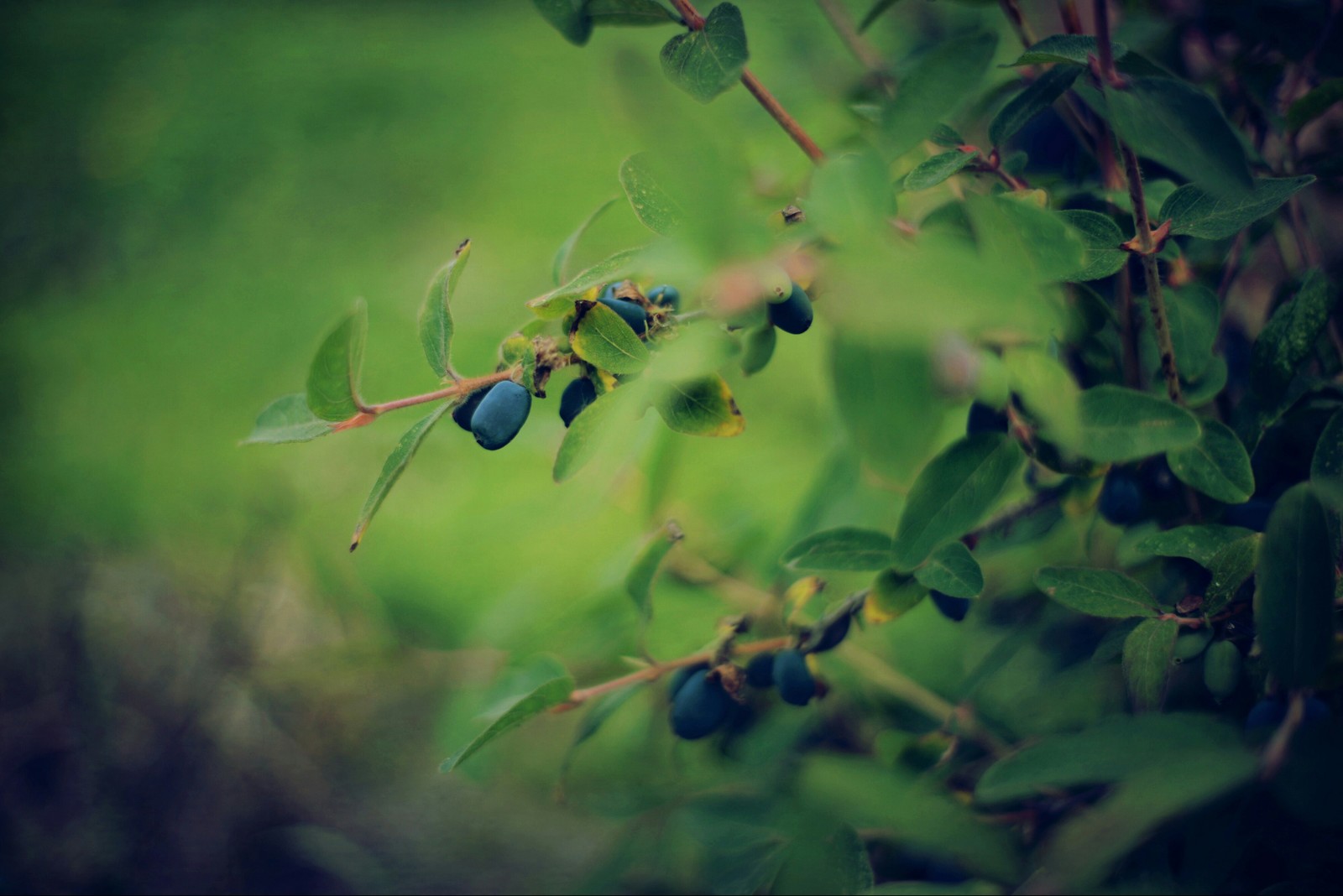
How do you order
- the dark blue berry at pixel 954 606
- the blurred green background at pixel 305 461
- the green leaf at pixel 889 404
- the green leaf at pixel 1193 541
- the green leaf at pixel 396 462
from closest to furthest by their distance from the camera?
the green leaf at pixel 889 404
the green leaf at pixel 396 462
the green leaf at pixel 1193 541
the dark blue berry at pixel 954 606
the blurred green background at pixel 305 461

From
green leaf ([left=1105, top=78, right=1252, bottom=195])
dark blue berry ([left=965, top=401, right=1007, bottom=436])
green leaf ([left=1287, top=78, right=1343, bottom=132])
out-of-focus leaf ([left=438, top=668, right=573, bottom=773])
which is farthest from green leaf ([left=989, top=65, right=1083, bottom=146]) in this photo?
out-of-focus leaf ([left=438, top=668, right=573, bottom=773])

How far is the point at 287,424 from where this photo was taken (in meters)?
0.59

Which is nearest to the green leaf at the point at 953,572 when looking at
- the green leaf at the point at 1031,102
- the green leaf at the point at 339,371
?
the green leaf at the point at 1031,102

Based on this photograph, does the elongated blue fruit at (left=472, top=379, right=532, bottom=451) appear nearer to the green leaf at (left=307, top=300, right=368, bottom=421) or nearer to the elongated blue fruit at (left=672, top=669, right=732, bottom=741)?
the green leaf at (left=307, top=300, right=368, bottom=421)

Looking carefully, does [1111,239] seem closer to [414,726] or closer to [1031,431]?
[1031,431]

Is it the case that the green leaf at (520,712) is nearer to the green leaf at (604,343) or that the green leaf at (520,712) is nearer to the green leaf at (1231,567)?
the green leaf at (604,343)

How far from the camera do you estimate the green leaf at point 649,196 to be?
553 mm

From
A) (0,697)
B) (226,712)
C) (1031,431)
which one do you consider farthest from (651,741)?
(0,697)

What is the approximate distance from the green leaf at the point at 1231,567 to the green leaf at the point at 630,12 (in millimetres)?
558

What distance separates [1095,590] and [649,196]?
437mm

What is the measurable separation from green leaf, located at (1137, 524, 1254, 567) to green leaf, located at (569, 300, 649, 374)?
396 mm

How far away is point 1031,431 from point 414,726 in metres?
1.57

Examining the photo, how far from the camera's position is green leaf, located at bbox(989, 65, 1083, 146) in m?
0.60

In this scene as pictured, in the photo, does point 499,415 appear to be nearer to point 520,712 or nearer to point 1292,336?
point 520,712
